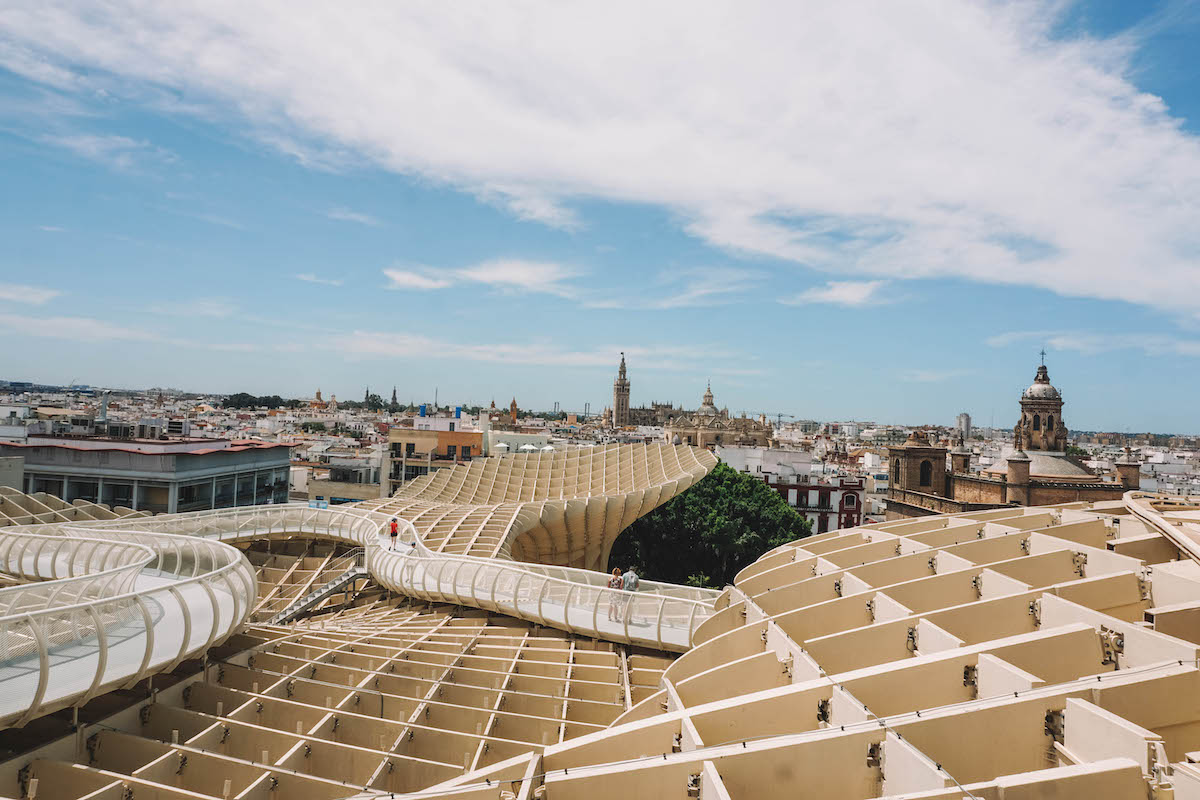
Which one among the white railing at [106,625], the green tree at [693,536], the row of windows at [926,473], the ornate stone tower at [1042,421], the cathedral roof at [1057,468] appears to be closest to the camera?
the white railing at [106,625]

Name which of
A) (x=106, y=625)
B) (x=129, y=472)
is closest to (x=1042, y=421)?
(x=129, y=472)

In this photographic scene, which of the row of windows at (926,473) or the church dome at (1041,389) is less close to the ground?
the church dome at (1041,389)

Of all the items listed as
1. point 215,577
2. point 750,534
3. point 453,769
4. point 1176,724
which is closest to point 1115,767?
point 1176,724

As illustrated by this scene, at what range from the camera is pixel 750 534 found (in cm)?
4409

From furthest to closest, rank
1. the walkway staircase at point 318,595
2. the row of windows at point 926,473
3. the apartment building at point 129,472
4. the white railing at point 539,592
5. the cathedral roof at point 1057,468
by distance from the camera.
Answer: the row of windows at point 926,473, the cathedral roof at point 1057,468, the apartment building at point 129,472, the walkway staircase at point 318,595, the white railing at point 539,592

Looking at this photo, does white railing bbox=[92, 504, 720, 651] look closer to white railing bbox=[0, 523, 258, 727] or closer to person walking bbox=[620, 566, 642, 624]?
person walking bbox=[620, 566, 642, 624]

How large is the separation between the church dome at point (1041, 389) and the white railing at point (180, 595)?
65.8 metres

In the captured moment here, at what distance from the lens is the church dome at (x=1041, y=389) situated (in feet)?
232

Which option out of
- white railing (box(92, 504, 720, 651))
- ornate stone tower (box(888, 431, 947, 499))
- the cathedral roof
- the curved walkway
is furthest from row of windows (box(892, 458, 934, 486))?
white railing (box(92, 504, 720, 651))

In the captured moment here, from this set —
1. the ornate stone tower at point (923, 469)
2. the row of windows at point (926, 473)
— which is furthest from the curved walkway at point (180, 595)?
the row of windows at point (926, 473)

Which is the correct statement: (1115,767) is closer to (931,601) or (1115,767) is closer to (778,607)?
(931,601)

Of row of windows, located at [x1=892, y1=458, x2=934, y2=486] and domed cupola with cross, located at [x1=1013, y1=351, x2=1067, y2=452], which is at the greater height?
domed cupola with cross, located at [x1=1013, y1=351, x2=1067, y2=452]

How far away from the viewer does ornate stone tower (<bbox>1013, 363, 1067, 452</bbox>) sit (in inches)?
2756

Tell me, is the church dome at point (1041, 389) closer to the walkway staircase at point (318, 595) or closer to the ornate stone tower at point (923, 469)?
the ornate stone tower at point (923, 469)
